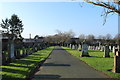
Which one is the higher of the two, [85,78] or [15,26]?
[15,26]

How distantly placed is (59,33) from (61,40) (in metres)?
14.8

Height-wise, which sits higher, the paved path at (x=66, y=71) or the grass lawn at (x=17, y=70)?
the grass lawn at (x=17, y=70)

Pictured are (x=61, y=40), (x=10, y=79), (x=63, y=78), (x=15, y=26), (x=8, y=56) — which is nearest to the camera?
(x=10, y=79)

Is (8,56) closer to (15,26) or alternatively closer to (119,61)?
(119,61)

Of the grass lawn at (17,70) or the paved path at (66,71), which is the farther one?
the paved path at (66,71)

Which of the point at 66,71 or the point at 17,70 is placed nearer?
the point at 17,70

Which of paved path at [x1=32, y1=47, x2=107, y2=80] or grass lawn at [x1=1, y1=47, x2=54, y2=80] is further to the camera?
paved path at [x1=32, y1=47, x2=107, y2=80]

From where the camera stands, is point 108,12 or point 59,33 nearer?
point 108,12

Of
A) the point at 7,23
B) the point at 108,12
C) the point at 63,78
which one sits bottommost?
the point at 63,78

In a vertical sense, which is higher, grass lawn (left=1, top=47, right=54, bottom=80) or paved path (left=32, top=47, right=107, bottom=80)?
grass lawn (left=1, top=47, right=54, bottom=80)

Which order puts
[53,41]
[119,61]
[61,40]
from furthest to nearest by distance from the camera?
[53,41]
[61,40]
[119,61]

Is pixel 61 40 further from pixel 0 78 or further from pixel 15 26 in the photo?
pixel 0 78

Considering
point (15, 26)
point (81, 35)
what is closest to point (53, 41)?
point (81, 35)

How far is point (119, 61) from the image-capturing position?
11906 mm
